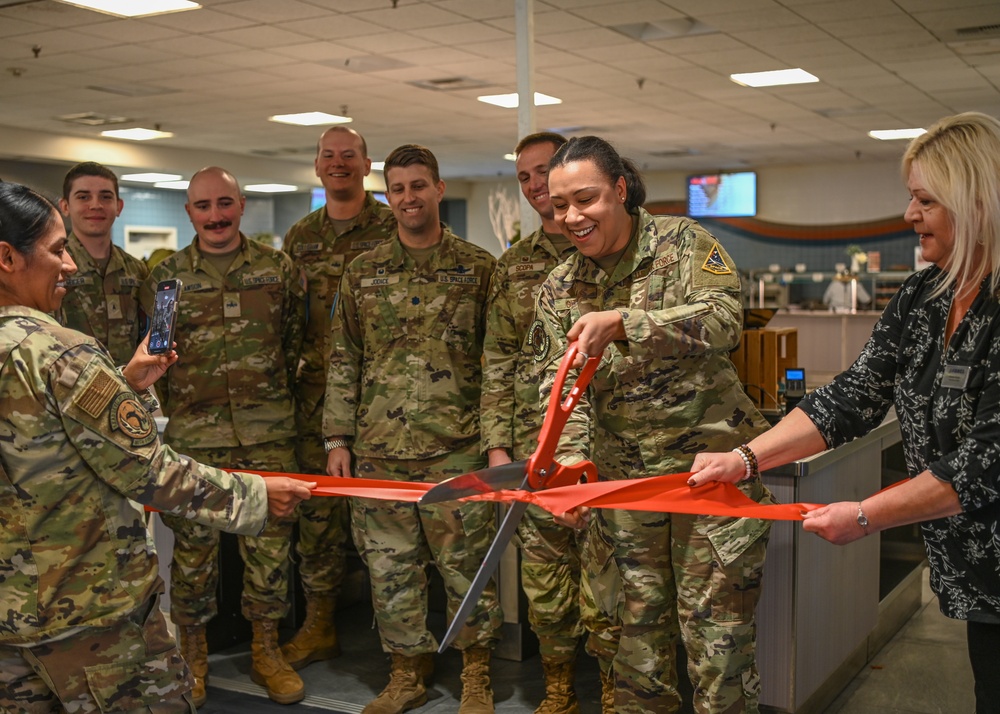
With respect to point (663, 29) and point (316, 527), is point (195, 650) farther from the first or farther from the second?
point (663, 29)

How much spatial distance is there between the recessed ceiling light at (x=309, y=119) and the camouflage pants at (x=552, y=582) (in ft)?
29.7

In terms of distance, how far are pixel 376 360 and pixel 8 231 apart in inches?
67.2

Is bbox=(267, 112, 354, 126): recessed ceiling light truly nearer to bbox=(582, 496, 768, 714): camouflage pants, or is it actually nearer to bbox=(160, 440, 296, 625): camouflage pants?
bbox=(160, 440, 296, 625): camouflage pants

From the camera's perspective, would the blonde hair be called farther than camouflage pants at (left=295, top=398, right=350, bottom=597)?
No

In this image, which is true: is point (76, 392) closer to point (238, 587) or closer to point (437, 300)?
point (437, 300)

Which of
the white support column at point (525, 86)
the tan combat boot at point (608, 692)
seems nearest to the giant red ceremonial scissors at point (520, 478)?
the tan combat boot at point (608, 692)

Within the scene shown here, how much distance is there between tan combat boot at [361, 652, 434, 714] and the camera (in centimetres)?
346

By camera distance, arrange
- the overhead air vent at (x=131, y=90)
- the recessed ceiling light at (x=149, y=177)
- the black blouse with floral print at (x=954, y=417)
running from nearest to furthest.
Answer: the black blouse with floral print at (x=954, y=417)
the overhead air vent at (x=131, y=90)
the recessed ceiling light at (x=149, y=177)

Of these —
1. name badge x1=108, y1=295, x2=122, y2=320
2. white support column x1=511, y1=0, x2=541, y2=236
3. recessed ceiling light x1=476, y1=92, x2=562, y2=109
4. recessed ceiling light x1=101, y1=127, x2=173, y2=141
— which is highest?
recessed ceiling light x1=101, y1=127, x2=173, y2=141

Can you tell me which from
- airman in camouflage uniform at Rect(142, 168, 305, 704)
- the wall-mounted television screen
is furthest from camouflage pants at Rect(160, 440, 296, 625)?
the wall-mounted television screen

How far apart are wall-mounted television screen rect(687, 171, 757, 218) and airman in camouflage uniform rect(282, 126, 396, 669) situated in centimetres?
1445

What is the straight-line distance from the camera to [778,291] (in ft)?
47.9

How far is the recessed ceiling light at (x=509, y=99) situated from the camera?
10.5 metres

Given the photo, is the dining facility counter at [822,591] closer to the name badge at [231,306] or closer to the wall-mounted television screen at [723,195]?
the name badge at [231,306]
